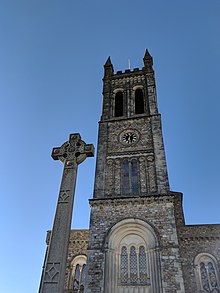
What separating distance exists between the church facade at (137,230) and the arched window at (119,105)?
568 mm

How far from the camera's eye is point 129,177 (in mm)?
20250

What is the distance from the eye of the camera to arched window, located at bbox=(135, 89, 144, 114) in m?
25.4

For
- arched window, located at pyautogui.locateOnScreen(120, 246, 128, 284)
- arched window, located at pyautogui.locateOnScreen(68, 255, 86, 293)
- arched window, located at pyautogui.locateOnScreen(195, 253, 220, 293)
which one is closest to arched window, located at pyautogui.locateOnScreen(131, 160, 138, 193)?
arched window, located at pyautogui.locateOnScreen(120, 246, 128, 284)

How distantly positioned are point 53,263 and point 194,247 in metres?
15.8

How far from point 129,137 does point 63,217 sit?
659 inches

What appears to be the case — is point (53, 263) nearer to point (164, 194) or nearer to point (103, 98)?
point (164, 194)

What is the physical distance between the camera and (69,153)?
7480 millimetres

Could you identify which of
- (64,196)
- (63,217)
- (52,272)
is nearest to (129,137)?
(64,196)

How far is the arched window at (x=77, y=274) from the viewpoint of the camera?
1895 centimetres

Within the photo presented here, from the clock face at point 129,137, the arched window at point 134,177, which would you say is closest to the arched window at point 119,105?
the clock face at point 129,137

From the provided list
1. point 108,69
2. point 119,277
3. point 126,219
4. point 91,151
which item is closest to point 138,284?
point 119,277

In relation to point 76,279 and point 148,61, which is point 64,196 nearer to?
point 76,279

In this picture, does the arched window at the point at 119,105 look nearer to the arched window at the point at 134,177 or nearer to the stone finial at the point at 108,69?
the stone finial at the point at 108,69

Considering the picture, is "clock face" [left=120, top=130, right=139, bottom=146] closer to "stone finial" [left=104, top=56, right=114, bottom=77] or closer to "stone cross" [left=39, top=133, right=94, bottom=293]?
"stone finial" [left=104, top=56, right=114, bottom=77]
